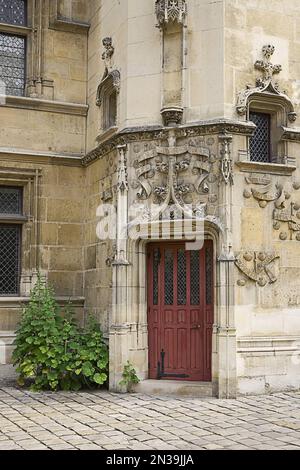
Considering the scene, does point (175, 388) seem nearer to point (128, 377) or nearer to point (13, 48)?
point (128, 377)

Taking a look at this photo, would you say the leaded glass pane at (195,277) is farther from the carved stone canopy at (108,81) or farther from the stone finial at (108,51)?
the stone finial at (108,51)

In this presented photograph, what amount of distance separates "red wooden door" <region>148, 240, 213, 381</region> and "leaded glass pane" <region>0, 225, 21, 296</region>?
2.56 meters

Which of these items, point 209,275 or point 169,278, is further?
point 169,278

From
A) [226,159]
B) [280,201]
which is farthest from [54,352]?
[280,201]

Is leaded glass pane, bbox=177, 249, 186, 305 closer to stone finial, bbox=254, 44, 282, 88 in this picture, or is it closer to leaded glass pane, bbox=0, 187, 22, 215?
stone finial, bbox=254, 44, 282, 88

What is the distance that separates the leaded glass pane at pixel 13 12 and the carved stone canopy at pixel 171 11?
3208mm

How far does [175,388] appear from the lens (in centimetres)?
891

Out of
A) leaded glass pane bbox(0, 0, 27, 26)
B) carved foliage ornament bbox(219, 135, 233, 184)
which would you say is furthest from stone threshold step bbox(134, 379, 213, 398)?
leaded glass pane bbox(0, 0, 27, 26)

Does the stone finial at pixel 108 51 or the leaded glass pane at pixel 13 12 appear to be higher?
the leaded glass pane at pixel 13 12

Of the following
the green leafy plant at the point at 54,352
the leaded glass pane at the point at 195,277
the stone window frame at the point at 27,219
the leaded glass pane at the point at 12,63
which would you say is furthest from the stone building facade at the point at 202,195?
the leaded glass pane at the point at 12,63

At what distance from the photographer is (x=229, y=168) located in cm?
884

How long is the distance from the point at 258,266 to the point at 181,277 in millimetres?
1184

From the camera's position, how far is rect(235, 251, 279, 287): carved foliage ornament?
8922 millimetres

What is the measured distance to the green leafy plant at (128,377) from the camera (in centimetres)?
908
